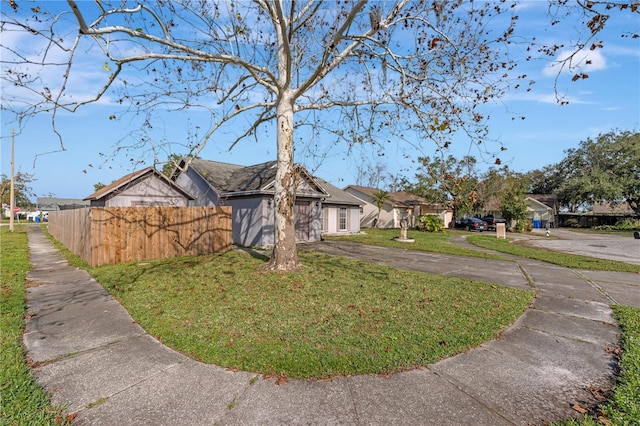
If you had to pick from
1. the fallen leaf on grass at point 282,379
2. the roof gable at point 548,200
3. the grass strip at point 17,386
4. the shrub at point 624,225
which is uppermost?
the roof gable at point 548,200

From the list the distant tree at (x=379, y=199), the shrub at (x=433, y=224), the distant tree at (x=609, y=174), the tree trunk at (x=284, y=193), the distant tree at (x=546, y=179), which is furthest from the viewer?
the distant tree at (x=546, y=179)

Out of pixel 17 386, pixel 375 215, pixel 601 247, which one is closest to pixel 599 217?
pixel 375 215

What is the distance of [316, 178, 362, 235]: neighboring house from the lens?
21547 mm

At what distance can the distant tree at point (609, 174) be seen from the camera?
37.2 m

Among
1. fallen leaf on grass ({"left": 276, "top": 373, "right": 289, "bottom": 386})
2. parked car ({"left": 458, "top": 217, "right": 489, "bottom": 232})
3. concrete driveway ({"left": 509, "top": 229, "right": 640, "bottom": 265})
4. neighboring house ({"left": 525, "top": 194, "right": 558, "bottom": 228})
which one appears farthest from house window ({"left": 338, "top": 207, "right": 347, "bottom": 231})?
neighboring house ({"left": 525, "top": 194, "right": 558, "bottom": 228})

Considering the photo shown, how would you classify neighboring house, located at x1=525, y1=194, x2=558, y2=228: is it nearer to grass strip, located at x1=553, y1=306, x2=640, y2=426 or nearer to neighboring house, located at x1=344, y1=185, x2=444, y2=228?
neighboring house, located at x1=344, y1=185, x2=444, y2=228

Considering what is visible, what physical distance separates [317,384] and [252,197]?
42.1 feet

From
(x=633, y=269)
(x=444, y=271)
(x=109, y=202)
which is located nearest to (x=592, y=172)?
(x=633, y=269)

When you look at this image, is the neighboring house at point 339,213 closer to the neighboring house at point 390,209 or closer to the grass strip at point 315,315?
the neighboring house at point 390,209

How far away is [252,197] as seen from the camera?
15.2m

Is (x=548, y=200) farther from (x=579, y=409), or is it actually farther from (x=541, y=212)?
(x=579, y=409)

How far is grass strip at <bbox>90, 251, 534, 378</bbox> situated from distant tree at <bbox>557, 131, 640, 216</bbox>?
142 feet

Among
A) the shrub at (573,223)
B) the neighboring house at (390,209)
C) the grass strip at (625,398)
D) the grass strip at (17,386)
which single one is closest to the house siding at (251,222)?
the grass strip at (17,386)

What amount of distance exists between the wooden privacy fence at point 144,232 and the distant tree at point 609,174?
44768mm
